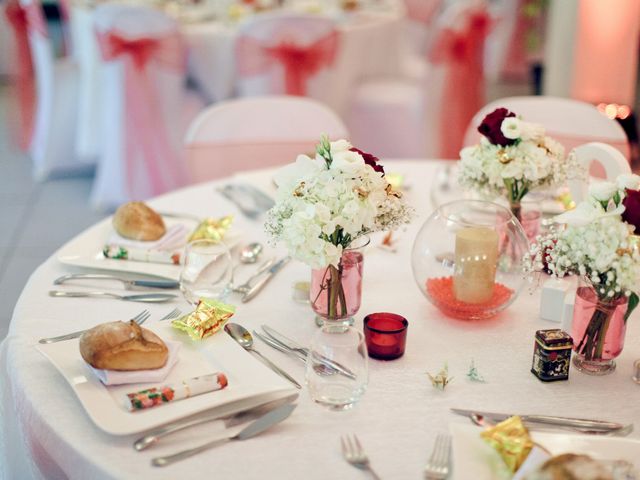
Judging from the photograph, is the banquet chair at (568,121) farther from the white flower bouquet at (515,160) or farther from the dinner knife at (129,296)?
the dinner knife at (129,296)

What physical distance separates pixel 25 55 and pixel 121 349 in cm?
414

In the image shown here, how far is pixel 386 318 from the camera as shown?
1.47m

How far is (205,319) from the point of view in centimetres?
145

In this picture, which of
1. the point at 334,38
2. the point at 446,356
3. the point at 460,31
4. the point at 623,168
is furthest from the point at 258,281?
the point at 460,31

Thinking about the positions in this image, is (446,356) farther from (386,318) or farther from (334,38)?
(334,38)

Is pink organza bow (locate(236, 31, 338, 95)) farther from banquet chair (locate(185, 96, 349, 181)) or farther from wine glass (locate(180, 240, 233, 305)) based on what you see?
wine glass (locate(180, 240, 233, 305))

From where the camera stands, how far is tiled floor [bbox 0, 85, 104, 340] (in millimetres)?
3748

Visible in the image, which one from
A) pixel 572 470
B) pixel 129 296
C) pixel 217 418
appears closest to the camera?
pixel 572 470

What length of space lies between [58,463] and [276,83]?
3.16m

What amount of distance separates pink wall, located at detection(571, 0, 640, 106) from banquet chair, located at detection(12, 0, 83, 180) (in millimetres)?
2678

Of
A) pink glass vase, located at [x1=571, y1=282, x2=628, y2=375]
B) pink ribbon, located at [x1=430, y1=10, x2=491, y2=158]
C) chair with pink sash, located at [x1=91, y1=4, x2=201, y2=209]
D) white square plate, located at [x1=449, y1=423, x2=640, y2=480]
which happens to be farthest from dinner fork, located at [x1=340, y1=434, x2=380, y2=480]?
pink ribbon, located at [x1=430, y1=10, x2=491, y2=158]

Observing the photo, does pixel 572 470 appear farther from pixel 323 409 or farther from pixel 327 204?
pixel 327 204

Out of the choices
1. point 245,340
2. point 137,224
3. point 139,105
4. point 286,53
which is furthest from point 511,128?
point 139,105

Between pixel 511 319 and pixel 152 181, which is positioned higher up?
pixel 511 319
